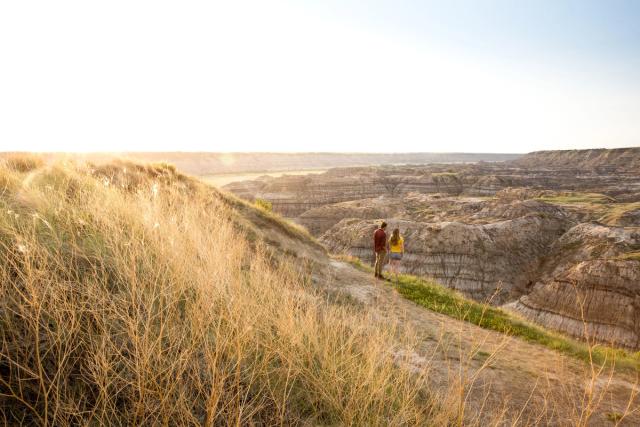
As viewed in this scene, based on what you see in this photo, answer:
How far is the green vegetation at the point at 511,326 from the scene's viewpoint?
26.2 feet

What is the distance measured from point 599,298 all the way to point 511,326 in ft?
97.3

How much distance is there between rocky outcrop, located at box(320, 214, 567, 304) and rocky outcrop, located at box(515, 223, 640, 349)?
11.3 feet

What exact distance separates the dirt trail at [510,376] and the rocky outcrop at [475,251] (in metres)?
32.2

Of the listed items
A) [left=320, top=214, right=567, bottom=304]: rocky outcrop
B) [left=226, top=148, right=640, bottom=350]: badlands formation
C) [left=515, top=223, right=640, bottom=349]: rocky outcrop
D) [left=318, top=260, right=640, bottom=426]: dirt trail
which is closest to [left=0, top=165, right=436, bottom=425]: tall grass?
[left=318, top=260, right=640, bottom=426]: dirt trail

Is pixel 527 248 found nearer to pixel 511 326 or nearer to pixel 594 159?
pixel 511 326

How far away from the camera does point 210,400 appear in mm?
2037

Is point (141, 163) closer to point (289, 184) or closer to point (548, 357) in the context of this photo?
point (548, 357)

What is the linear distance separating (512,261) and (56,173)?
4344 cm

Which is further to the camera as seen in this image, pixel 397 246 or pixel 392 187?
pixel 392 187

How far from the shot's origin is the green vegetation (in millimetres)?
7989

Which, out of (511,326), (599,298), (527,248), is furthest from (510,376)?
(527,248)

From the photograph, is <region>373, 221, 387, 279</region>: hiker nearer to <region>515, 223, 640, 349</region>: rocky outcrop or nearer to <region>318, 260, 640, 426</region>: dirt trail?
<region>318, 260, 640, 426</region>: dirt trail

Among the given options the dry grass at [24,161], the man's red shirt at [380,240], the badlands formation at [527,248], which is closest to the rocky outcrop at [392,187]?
the badlands formation at [527,248]

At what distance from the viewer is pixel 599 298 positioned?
31.6 m
